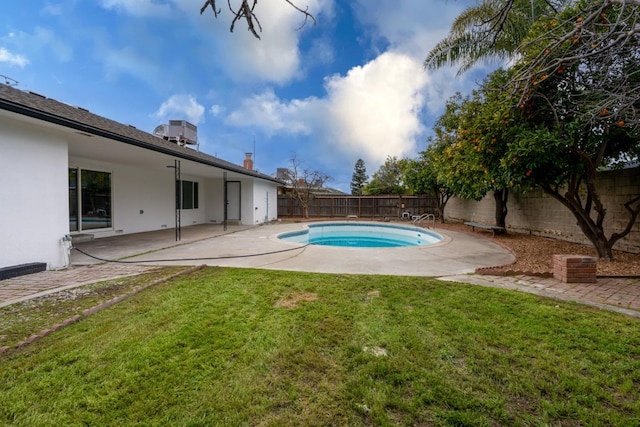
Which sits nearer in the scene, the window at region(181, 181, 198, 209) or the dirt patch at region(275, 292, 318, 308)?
the dirt patch at region(275, 292, 318, 308)

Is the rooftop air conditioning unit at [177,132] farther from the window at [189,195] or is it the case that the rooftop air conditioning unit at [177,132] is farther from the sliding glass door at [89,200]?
the sliding glass door at [89,200]

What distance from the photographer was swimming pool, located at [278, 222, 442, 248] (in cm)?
1276

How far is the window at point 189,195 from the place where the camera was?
1412 cm

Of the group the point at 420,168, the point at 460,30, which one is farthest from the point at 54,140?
the point at 420,168

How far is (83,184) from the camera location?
9203 mm

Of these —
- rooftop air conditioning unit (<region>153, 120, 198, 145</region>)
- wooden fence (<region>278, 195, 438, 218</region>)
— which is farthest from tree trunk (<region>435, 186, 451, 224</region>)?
rooftop air conditioning unit (<region>153, 120, 198, 145</region>)

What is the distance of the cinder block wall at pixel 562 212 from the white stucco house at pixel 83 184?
11371 mm

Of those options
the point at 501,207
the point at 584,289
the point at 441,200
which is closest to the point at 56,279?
the point at 584,289

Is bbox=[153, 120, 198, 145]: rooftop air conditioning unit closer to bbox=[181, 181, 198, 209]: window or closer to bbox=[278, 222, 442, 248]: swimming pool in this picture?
bbox=[181, 181, 198, 209]: window

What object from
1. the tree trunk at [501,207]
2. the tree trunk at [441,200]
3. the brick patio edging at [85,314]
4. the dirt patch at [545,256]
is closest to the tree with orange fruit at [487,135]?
the dirt patch at [545,256]

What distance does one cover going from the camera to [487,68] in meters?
10.1

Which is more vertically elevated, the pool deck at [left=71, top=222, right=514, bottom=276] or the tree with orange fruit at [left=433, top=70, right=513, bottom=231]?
the tree with orange fruit at [left=433, top=70, right=513, bottom=231]

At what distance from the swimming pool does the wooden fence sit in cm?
394

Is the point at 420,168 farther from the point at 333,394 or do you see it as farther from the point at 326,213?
the point at 333,394
